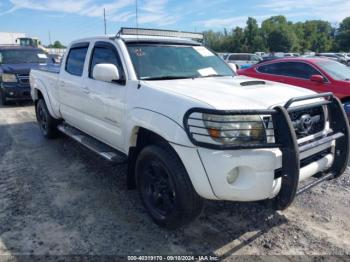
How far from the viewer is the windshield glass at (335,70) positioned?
762 cm

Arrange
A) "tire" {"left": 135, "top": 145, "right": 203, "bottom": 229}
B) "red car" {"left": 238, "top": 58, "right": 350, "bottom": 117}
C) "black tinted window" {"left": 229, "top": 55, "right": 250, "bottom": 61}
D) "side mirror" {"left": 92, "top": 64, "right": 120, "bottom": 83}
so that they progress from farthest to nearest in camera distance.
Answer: "black tinted window" {"left": 229, "top": 55, "right": 250, "bottom": 61} < "red car" {"left": 238, "top": 58, "right": 350, "bottom": 117} < "side mirror" {"left": 92, "top": 64, "right": 120, "bottom": 83} < "tire" {"left": 135, "top": 145, "right": 203, "bottom": 229}

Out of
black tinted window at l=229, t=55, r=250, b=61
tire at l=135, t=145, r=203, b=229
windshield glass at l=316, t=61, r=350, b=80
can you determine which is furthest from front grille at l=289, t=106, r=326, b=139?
black tinted window at l=229, t=55, r=250, b=61

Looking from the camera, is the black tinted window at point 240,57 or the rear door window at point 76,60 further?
the black tinted window at point 240,57

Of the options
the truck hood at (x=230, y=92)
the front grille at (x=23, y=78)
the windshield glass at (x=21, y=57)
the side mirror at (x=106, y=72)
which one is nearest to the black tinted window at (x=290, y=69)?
the truck hood at (x=230, y=92)

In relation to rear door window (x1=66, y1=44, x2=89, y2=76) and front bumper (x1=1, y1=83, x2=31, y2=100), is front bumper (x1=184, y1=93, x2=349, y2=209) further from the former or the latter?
front bumper (x1=1, y1=83, x2=31, y2=100)

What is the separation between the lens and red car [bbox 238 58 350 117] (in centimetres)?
736

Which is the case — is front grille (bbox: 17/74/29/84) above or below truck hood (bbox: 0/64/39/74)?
below

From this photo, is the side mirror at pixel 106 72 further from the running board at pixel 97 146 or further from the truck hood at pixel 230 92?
the running board at pixel 97 146

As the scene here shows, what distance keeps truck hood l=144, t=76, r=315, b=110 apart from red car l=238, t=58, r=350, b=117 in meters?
4.04

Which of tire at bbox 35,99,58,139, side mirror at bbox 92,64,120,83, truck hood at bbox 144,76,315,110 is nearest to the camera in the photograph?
truck hood at bbox 144,76,315,110

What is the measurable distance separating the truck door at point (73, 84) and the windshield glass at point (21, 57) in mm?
6597

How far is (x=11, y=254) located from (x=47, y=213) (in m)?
0.72

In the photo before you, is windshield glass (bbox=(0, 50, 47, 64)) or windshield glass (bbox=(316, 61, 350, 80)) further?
windshield glass (bbox=(0, 50, 47, 64))

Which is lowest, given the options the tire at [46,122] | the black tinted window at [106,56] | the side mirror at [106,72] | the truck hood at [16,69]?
the tire at [46,122]
